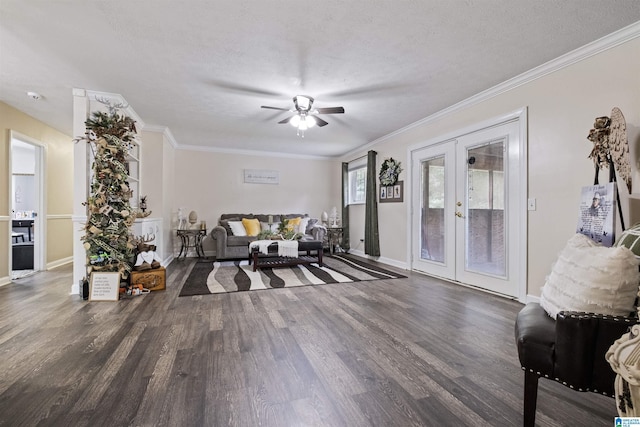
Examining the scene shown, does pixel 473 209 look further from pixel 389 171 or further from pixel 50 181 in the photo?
pixel 50 181

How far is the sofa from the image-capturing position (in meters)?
5.57

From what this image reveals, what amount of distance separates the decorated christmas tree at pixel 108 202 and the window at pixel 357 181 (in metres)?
4.42

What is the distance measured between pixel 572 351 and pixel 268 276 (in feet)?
11.9

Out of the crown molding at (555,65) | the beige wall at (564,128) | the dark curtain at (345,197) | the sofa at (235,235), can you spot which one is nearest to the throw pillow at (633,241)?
the beige wall at (564,128)

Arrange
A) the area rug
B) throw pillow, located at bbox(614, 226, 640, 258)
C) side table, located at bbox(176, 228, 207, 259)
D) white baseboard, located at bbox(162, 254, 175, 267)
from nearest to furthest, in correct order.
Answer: throw pillow, located at bbox(614, 226, 640, 258), the area rug, white baseboard, located at bbox(162, 254, 175, 267), side table, located at bbox(176, 228, 207, 259)

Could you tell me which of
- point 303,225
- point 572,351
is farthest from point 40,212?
point 572,351

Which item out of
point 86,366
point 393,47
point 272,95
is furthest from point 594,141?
point 86,366

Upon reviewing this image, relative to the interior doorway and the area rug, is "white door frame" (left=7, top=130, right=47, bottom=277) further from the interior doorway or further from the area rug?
the area rug

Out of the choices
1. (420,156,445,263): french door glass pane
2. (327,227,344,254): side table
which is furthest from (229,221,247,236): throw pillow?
(420,156,445,263): french door glass pane

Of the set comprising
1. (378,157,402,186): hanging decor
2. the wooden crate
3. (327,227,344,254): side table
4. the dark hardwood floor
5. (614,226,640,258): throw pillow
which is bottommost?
the dark hardwood floor

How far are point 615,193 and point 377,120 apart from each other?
9.74 ft

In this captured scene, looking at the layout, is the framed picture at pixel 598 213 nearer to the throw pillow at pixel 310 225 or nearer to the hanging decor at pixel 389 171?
the hanging decor at pixel 389 171

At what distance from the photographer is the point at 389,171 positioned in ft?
17.2

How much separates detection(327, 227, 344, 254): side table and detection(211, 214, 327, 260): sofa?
43 centimetres
